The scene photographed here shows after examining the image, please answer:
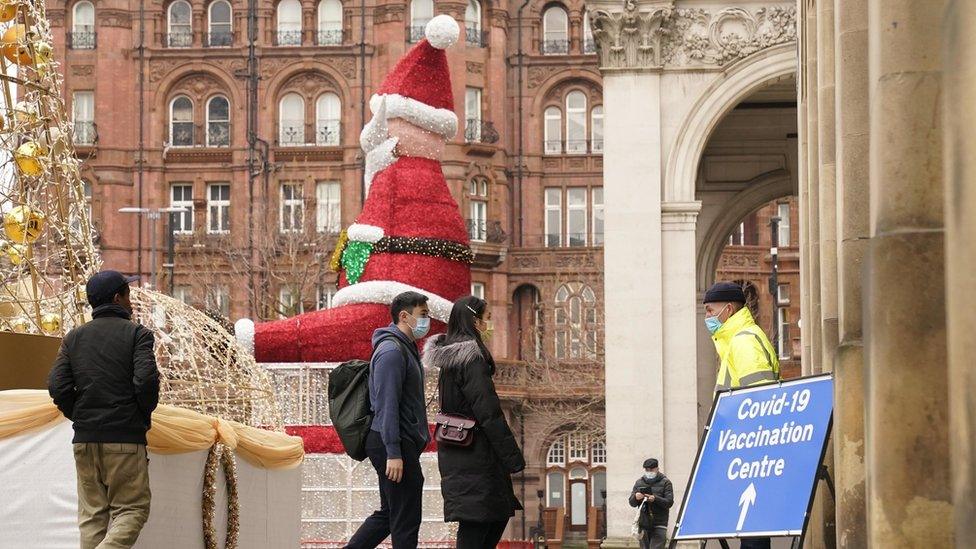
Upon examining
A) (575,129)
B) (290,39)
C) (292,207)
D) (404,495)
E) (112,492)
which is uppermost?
(290,39)

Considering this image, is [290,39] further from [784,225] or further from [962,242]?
[962,242]

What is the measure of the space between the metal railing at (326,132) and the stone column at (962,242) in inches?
2829

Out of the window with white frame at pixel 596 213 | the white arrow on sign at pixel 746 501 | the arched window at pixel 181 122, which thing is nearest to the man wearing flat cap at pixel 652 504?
the white arrow on sign at pixel 746 501

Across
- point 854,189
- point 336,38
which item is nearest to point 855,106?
point 854,189

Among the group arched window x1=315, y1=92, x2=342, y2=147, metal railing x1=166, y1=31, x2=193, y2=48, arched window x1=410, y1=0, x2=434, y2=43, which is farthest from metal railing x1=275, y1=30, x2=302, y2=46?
arched window x1=410, y1=0, x2=434, y2=43

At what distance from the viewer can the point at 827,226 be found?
1488cm

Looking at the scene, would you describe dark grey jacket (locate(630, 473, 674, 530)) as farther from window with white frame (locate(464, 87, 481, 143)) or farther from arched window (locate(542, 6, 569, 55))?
arched window (locate(542, 6, 569, 55))

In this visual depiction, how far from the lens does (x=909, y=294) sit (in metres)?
8.69

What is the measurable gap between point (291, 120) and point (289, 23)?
13.9ft

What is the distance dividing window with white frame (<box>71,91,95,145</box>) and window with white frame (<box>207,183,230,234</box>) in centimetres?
522

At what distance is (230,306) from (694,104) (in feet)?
157

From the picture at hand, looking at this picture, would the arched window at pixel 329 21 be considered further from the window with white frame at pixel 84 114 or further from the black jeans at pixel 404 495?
the black jeans at pixel 404 495

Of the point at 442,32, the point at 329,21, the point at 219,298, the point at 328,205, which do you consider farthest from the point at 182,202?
the point at 442,32

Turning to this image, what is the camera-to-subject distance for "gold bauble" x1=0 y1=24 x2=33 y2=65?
13289 millimetres
